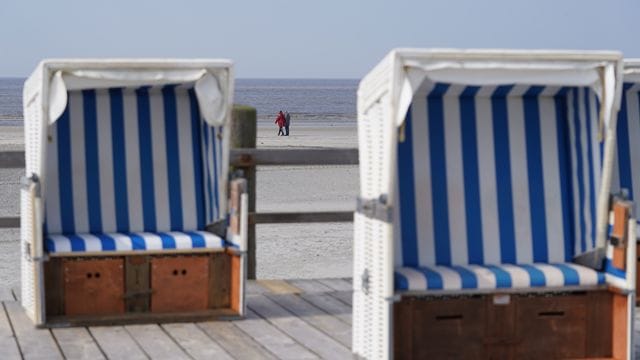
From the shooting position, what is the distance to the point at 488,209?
18.4ft

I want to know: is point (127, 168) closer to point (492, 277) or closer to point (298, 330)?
point (298, 330)

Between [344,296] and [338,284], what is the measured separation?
0.44m

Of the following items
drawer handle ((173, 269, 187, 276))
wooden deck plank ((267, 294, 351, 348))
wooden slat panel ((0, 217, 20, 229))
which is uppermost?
wooden slat panel ((0, 217, 20, 229))

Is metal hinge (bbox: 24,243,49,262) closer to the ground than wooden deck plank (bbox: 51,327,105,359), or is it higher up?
higher up

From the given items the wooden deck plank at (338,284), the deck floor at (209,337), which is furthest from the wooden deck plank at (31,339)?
the wooden deck plank at (338,284)

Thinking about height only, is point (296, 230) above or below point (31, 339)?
below

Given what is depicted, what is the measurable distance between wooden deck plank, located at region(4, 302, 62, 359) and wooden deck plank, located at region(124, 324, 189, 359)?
40 centimetres

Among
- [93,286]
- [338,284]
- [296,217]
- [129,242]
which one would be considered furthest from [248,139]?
[93,286]

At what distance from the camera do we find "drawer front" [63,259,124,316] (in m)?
6.32

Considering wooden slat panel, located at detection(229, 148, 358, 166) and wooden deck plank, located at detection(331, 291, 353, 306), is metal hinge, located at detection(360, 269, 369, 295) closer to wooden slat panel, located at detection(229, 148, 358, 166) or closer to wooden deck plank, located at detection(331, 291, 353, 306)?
wooden deck plank, located at detection(331, 291, 353, 306)

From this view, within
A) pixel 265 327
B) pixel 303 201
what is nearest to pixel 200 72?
pixel 265 327

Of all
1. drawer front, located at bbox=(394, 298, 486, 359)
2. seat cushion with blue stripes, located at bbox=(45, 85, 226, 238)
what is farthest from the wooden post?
drawer front, located at bbox=(394, 298, 486, 359)

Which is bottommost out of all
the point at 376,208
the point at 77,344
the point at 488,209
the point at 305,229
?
the point at 305,229

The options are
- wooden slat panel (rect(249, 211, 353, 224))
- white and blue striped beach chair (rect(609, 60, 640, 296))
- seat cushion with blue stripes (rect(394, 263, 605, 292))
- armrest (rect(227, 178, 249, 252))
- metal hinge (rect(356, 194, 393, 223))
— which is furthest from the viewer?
wooden slat panel (rect(249, 211, 353, 224))
